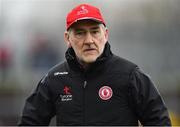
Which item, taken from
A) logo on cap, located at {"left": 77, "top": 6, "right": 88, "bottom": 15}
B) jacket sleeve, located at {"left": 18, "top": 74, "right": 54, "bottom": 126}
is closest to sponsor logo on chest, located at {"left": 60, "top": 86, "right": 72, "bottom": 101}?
jacket sleeve, located at {"left": 18, "top": 74, "right": 54, "bottom": 126}

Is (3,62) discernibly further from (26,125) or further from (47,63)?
(26,125)

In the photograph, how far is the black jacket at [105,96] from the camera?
198 inches

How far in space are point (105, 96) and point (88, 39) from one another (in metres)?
0.43

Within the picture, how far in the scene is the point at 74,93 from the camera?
5160 mm

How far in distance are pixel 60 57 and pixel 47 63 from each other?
1278 mm

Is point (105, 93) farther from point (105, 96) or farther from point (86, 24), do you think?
point (86, 24)

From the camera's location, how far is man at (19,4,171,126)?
5.04m

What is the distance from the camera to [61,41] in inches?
760

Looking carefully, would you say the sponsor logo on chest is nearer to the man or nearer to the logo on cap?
the man

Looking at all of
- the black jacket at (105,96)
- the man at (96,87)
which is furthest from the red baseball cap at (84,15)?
the black jacket at (105,96)

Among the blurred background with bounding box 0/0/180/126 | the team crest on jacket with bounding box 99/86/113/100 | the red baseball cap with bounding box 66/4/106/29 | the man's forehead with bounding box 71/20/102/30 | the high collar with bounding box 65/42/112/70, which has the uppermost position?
the red baseball cap with bounding box 66/4/106/29

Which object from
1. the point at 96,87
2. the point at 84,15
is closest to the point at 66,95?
the point at 96,87

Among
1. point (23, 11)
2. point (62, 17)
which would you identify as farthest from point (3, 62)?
point (62, 17)

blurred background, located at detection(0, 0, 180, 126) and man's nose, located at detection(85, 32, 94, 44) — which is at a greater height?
man's nose, located at detection(85, 32, 94, 44)
